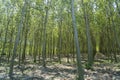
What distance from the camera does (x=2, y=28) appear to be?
27.8 m

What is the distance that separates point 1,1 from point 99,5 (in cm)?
1340

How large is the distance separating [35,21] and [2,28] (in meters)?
5.30

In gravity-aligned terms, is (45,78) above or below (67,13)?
below

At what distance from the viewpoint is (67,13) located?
26969mm

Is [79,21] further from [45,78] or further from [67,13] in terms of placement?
[45,78]

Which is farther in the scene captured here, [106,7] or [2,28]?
[2,28]

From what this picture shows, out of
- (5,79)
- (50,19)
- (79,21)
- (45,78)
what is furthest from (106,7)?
(5,79)

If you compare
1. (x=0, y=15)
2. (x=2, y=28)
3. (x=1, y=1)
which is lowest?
(x=2, y=28)

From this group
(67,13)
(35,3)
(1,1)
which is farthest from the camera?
(67,13)

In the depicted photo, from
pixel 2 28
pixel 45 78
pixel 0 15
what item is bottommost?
pixel 45 78

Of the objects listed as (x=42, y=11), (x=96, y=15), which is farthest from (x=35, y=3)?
(x=96, y=15)

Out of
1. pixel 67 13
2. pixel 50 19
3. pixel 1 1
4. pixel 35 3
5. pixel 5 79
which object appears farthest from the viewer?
pixel 50 19

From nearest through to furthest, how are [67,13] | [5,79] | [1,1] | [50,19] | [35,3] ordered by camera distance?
[5,79] < [35,3] < [1,1] < [67,13] < [50,19]

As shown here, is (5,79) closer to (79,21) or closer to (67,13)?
(67,13)
